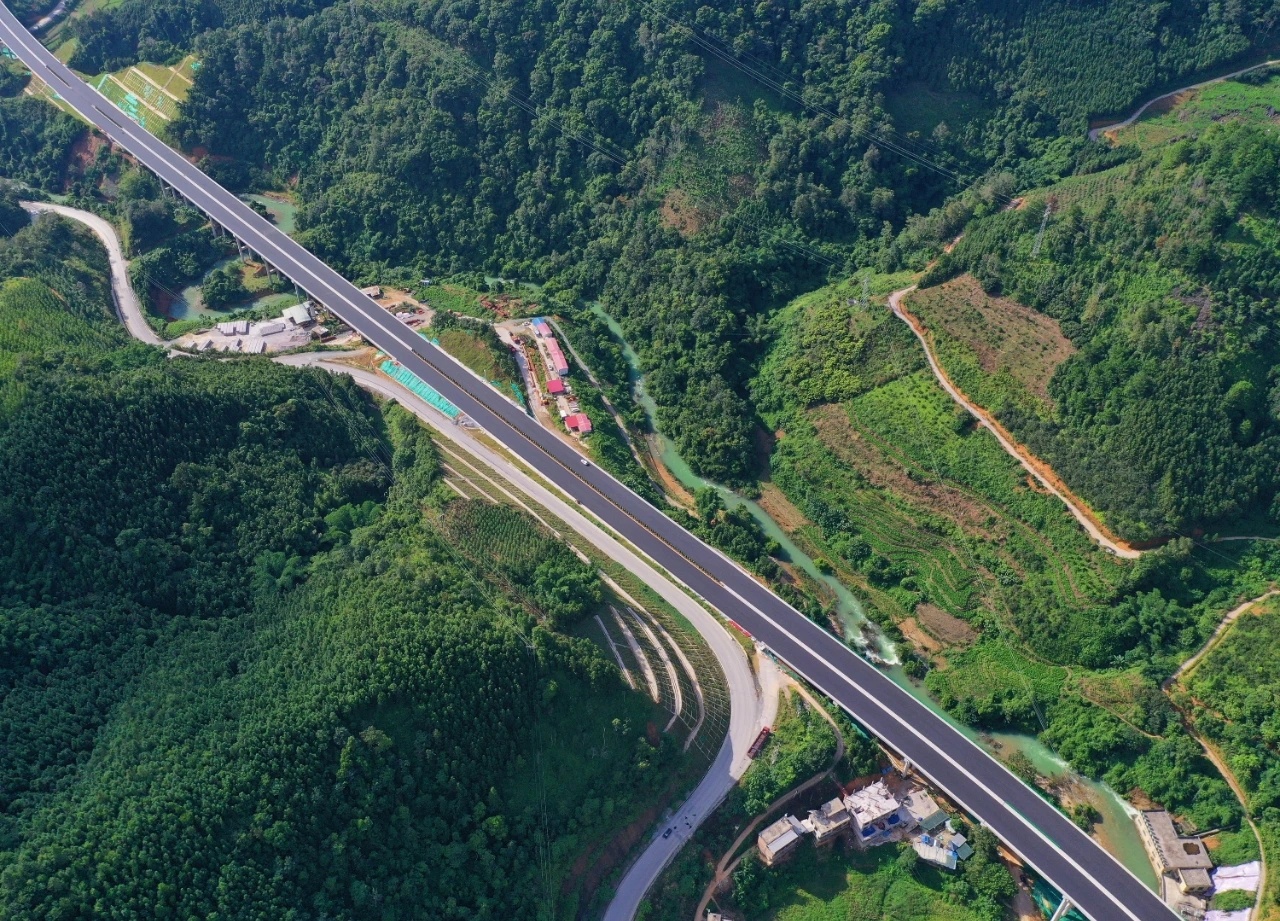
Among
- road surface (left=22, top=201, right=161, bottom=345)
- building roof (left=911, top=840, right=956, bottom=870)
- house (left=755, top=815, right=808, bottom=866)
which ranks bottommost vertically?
road surface (left=22, top=201, right=161, bottom=345)

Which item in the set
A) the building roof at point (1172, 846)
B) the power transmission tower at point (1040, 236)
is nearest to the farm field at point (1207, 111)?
the power transmission tower at point (1040, 236)

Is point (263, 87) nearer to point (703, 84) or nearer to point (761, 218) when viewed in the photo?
point (703, 84)

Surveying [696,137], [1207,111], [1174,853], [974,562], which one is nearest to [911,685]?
[974,562]

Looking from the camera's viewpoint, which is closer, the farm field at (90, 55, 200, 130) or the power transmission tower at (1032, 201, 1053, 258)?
the power transmission tower at (1032, 201, 1053, 258)

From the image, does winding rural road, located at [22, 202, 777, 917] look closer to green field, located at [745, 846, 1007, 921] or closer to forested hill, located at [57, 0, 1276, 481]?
green field, located at [745, 846, 1007, 921]

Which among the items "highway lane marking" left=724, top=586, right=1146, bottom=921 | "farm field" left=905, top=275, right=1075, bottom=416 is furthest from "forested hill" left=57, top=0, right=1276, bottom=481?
"highway lane marking" left=724, top=586, right=1146, bottom=921

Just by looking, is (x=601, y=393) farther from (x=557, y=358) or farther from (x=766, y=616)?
(x=766, y=616)
